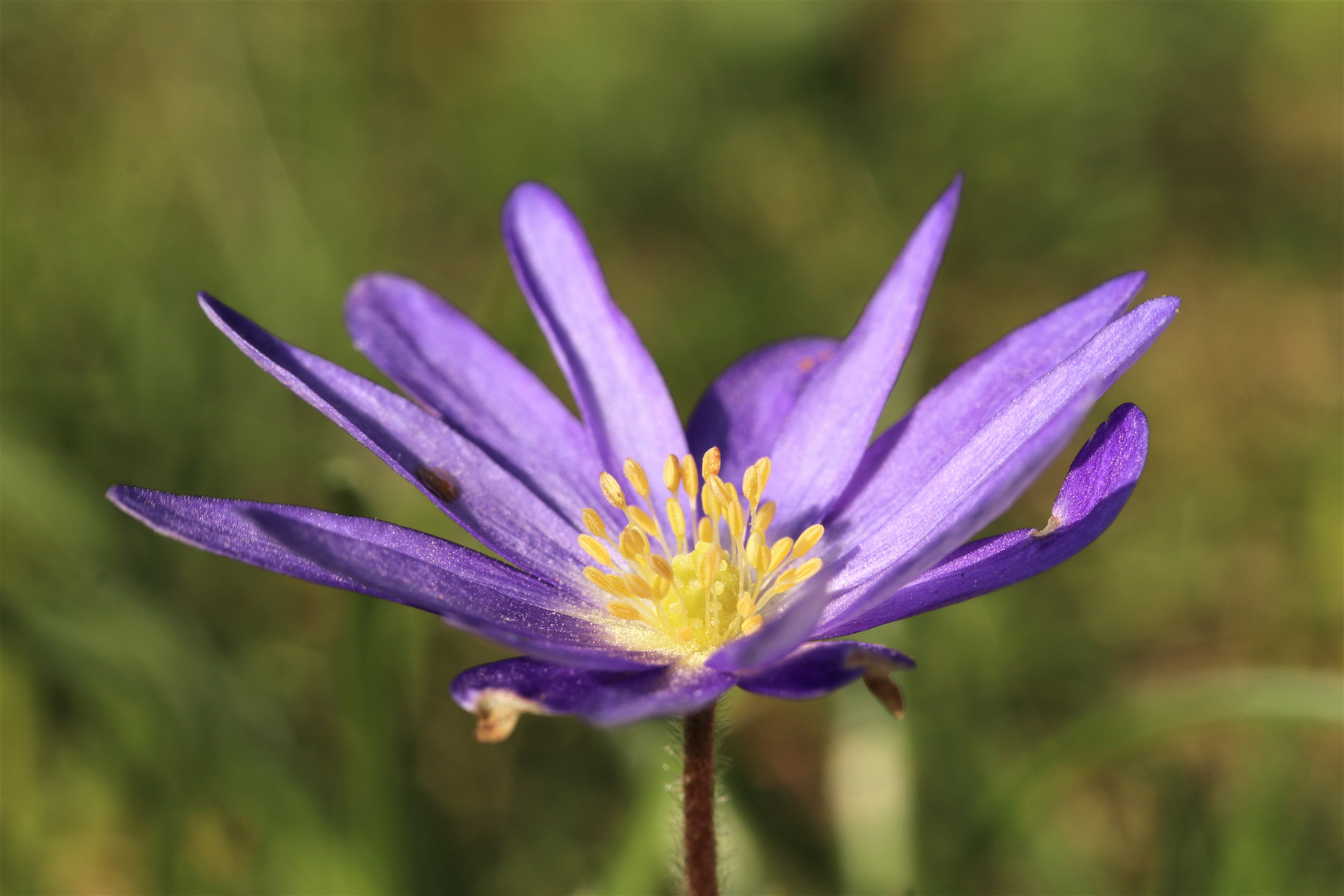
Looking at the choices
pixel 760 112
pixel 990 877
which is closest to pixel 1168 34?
pixel 760 112

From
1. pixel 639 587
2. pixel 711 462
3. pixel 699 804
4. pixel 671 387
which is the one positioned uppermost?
pixel 671 387

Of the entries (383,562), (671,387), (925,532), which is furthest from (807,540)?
(671,387)

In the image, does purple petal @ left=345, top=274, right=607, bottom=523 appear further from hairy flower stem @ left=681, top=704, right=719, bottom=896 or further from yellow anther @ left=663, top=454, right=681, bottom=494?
hairy flower stem @ left=681, top=704, right=719, bottom=896

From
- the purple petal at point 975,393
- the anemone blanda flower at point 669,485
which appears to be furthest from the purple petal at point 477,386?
the purple petal at point 975,393

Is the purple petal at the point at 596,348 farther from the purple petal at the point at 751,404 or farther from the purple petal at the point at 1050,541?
the purple petal at the point at 1050,541

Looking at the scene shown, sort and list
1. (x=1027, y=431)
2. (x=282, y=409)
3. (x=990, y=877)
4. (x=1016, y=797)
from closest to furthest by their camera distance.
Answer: (x=1027, y=431) < (x=1016, y=797) < (x=990, y=877) < (x=282, y=409)

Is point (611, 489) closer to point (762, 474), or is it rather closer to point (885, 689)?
point (762, 474)

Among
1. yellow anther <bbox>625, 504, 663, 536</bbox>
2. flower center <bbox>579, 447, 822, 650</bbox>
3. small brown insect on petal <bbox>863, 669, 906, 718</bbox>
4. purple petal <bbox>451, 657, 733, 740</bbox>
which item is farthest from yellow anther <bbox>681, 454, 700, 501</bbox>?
small brown insect on petal <bbox>863, 669, 906, 718</bbox>

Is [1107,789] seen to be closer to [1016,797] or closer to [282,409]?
[1016,797]
